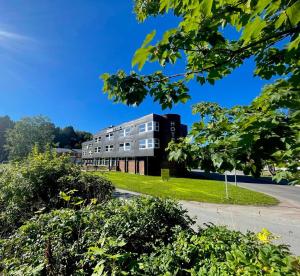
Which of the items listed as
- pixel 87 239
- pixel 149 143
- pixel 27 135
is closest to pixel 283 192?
pixel 149 143

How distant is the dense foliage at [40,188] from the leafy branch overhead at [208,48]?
6309mm

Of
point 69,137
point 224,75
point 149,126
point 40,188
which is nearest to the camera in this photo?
point 224,75

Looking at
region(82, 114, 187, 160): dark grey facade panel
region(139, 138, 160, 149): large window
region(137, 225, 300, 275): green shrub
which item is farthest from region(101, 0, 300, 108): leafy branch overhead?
region(139, 138, 160, 149): large window

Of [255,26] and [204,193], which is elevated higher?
[255,26]

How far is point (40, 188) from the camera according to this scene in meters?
8.27

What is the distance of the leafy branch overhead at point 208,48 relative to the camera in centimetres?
160

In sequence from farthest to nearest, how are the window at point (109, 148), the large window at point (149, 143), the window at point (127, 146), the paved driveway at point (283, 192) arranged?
→ the window at point (109, 148) < the window at point (127, 146) < the large window at point (149, 143) < the paved driveway at point (283, 192)

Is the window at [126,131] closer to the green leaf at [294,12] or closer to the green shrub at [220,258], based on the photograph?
the green shrub at [220,258]

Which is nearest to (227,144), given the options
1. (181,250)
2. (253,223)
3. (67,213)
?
(181,250)

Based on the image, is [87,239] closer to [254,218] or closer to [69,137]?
[254,218]

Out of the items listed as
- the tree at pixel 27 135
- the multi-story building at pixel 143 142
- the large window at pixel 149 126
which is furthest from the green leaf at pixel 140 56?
the tree at pixel 27 135

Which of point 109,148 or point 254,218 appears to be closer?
point 254,218

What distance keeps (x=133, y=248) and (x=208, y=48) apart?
3364 mm

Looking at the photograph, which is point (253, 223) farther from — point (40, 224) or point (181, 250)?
point (40, 224)
